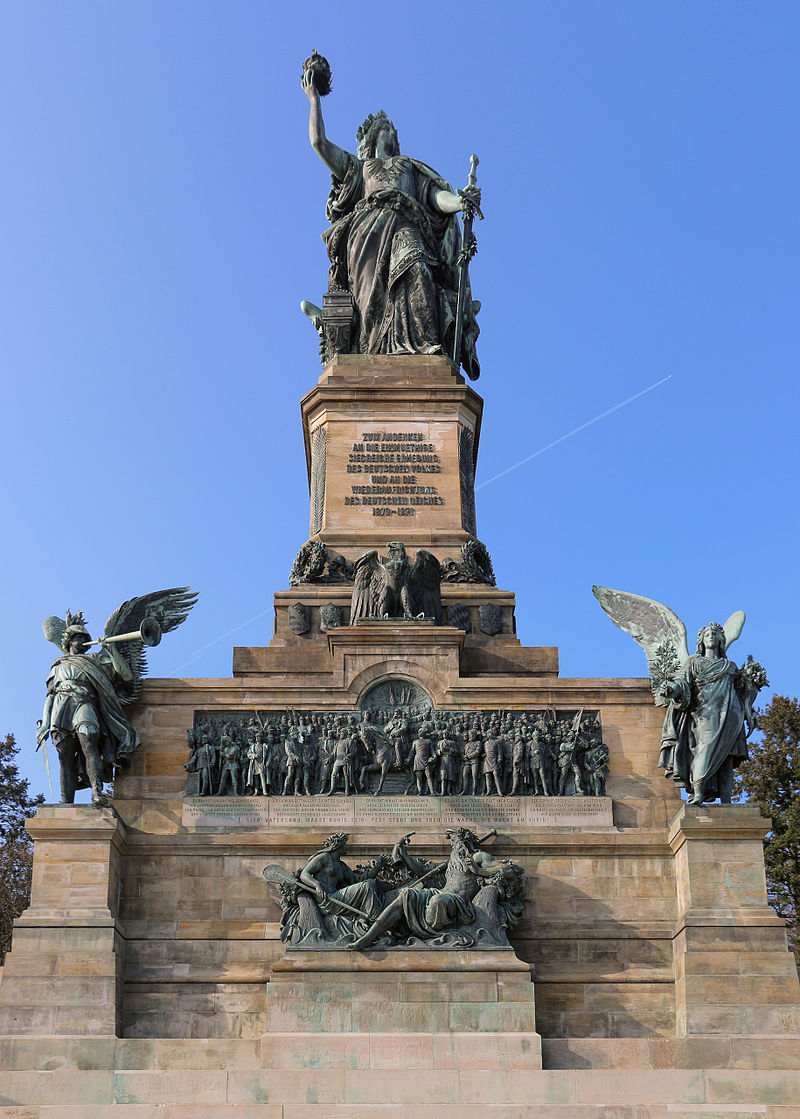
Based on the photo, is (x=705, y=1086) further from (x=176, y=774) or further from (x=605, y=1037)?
(x=176, y=774)

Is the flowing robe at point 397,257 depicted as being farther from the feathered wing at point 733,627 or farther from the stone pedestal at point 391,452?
the feathered wing at point 733,627

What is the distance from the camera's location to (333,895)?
69.6 ft

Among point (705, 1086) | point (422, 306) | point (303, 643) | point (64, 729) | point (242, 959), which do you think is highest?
point (422, 306)

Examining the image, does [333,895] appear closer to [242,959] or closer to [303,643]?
[242,959]

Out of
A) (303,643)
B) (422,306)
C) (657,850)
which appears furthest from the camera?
(422,306)

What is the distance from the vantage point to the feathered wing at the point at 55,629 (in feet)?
78.0

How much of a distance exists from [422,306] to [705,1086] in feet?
50.4

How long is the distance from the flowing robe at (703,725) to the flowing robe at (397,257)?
357 inches

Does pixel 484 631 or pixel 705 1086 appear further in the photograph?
pixel 484 631

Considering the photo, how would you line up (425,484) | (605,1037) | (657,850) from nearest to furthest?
1. (605,1037)
2. (657,850)
3. (425,484)

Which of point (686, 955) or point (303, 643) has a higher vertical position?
point (303, 643)

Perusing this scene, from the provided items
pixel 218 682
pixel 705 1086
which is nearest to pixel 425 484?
pixel 218 682

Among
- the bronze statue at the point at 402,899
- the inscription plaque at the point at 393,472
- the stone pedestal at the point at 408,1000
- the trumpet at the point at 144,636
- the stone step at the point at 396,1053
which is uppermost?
the inscription plaque at the point at 393,472

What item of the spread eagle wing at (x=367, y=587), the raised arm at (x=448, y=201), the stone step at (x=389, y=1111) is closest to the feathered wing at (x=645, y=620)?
the spread eagle wing at (x=367, y=587)
